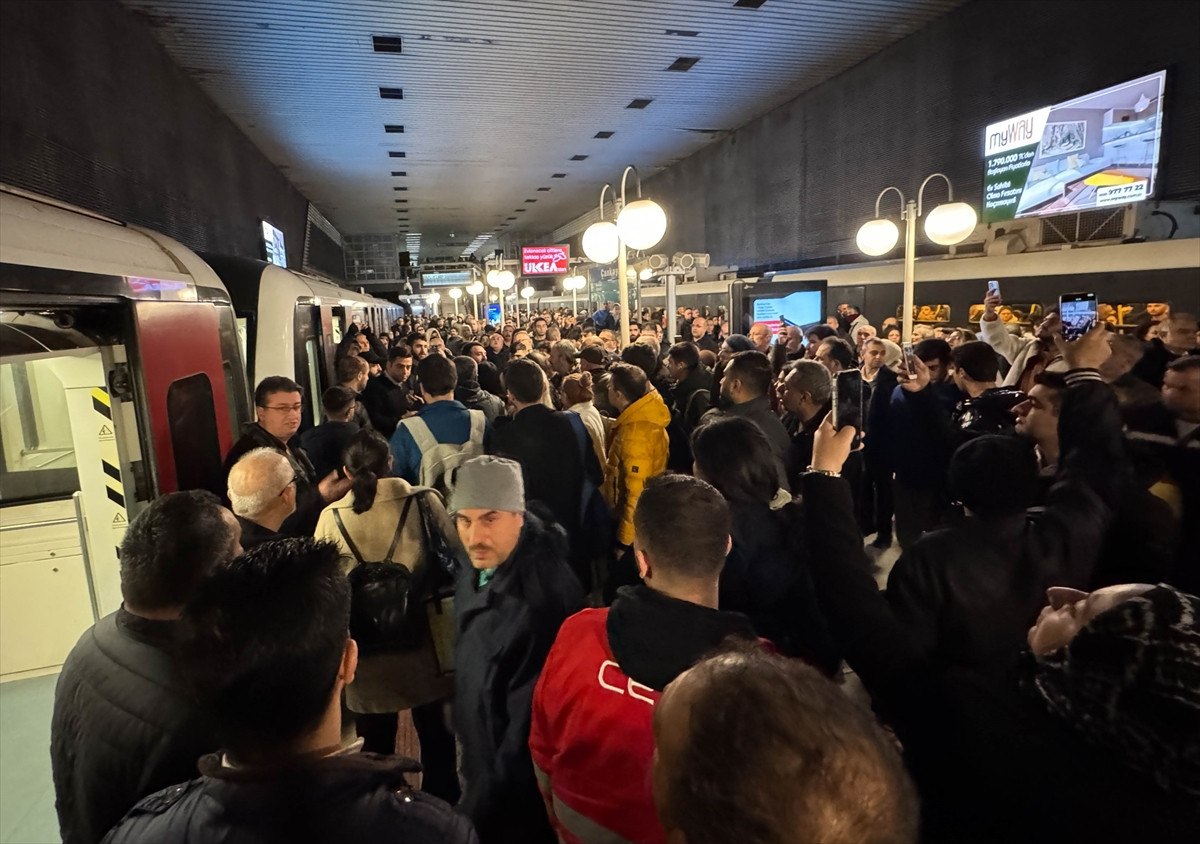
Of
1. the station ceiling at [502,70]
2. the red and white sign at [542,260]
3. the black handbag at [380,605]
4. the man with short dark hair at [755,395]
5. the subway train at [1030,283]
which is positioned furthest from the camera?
the red and white sign at [542,260]

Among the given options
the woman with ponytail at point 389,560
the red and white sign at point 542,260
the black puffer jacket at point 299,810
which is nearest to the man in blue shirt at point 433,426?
the woman with ponytail at point 389,560

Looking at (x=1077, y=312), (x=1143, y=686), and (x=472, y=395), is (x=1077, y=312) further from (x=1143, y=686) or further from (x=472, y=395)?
(x=1143, y=686)

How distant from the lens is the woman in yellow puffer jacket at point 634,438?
4.12 meters

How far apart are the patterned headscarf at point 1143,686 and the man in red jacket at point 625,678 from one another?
2.14 ft

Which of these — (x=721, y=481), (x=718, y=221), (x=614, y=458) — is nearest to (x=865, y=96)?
(x=718, y=221)

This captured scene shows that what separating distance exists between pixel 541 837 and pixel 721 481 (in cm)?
134

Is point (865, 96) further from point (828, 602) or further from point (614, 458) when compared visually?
point (828, 602)

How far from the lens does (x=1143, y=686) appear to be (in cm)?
111

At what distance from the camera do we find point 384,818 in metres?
1.12

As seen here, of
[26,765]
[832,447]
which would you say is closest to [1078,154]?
[832,447]

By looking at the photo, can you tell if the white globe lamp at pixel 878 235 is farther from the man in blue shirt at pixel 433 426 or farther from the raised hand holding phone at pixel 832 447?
the raised hand holding phone at pixel 832 447

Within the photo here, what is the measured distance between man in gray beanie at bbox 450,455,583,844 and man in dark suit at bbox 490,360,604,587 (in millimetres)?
1400

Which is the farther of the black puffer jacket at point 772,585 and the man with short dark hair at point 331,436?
the man with short dark hair at point 331,436

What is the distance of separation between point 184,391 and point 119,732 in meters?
2.72
